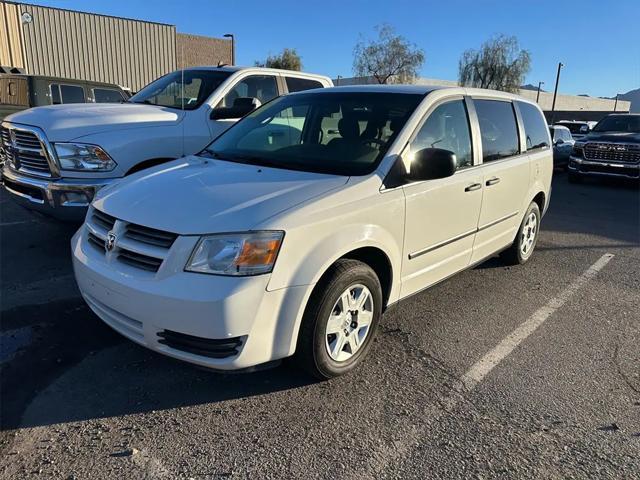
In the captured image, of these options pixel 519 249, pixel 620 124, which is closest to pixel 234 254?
pixel 519 249

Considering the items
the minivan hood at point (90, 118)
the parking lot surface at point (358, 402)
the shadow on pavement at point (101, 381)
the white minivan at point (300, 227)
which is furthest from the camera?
the minivan hood at point (90, 118)

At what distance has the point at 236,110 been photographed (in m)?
5.57

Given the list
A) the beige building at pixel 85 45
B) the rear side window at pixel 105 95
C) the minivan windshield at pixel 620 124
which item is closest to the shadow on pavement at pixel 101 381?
the rear side window at pixel 105 95

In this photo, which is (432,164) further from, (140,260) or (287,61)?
(287,61)

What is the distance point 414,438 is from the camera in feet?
8.75

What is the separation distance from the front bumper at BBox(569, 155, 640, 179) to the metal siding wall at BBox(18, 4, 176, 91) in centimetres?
2491

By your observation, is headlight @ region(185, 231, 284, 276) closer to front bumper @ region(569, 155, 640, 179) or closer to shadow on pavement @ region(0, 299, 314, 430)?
shadow on pavement @ region(0, 299, 314, 430)

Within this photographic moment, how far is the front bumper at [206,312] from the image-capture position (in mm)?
2510

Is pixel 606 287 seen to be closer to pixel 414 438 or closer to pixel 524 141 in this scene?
pixel 524 141

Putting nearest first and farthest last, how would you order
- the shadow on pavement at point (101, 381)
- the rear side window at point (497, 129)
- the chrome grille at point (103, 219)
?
the shadow on pavement at point (101, 381)
the chrome grille at point (103, 219)
the rear side window at point (497, 129)

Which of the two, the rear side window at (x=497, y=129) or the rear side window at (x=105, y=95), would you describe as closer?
the rear side window at (x=497, y=129)

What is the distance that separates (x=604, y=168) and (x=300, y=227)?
12375 mm

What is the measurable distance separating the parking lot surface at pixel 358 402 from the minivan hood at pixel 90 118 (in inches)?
55.6

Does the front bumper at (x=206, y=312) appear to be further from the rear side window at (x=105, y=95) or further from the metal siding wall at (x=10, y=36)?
the metal siding wall at (x=10, y=36)
